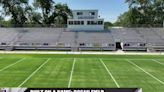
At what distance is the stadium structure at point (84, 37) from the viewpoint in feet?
203

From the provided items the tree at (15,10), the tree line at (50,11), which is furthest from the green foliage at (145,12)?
the tree at (15,10)

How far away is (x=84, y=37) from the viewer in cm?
6625

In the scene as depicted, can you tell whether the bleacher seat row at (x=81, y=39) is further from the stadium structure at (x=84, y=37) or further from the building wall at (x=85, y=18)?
the building wall at (x=85, y=18)

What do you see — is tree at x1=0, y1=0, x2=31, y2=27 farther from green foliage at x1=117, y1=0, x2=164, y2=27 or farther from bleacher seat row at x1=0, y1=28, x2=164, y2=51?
green foliage at x1=117, y1=0, x2=164, y2=27

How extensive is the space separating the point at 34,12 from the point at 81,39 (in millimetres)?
23192

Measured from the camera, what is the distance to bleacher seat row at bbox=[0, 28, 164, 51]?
61938 mm

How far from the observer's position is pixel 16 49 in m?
61.0

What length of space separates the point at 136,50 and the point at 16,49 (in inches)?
889

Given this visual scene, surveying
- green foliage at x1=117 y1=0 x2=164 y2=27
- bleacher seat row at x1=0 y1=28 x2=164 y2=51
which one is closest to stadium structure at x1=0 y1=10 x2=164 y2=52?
bleacher seat row at x1=0 y1=28 x2=164 y2=51

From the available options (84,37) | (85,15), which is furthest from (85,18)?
(84,37)

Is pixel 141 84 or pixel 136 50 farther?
pixel 136 50

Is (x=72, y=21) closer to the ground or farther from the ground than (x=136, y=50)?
farther from the ground

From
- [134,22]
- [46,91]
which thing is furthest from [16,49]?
[46,91]

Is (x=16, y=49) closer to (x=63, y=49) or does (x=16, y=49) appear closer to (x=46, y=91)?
(x=63, y=49)
